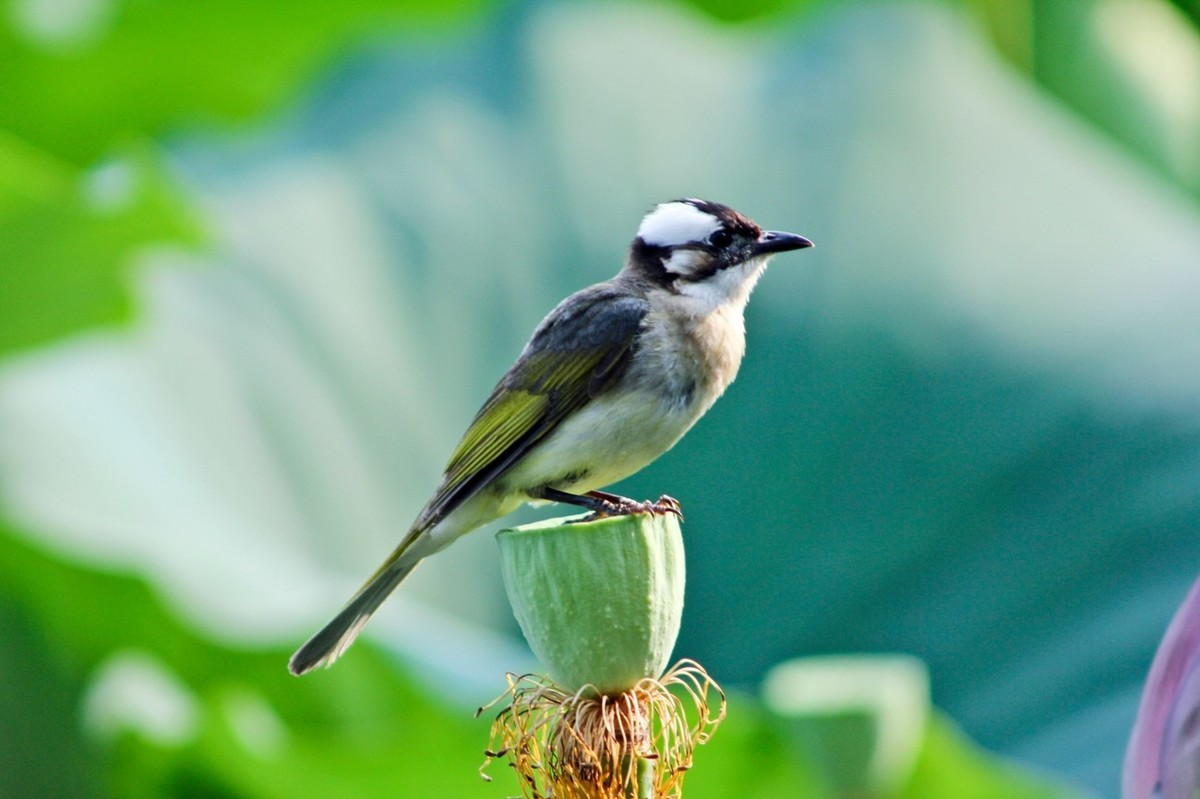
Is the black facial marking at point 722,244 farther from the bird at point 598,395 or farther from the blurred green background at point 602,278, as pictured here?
the blurred green background at point 602,278

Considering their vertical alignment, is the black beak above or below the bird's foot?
above

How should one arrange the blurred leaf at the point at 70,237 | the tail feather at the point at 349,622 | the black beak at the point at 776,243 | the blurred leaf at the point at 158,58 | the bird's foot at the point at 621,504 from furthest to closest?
the blurred leaf at the point at 158,58
the blurred leaf at the point at 70,237
the black beak at the point at 776,243
the tail feather at the point at 349,622
the bird's foot at the point at 621,504

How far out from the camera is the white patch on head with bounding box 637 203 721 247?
3.73m

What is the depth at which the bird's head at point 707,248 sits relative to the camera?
371 centimetres

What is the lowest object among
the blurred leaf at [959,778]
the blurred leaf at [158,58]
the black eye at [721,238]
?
the blurred leaf at [959,778]

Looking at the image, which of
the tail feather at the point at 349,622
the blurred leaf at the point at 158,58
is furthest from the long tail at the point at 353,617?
the blurred leaf at the point at 158,58

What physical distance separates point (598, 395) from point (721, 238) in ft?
1.70

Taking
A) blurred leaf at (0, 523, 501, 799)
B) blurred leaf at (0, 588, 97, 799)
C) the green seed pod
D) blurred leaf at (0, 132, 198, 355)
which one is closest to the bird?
the green seed pod

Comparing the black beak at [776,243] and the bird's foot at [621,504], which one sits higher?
the black beak at [776,243]

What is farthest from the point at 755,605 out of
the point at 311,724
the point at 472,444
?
the point at 472,444

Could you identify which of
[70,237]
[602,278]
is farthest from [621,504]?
[602,278]

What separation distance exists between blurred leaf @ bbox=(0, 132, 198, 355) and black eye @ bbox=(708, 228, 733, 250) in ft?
10.1

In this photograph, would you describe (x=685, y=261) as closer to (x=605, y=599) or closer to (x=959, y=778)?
(x=605, y=599)

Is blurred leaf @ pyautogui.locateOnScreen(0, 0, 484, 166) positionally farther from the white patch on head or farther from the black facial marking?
the black facial marking
